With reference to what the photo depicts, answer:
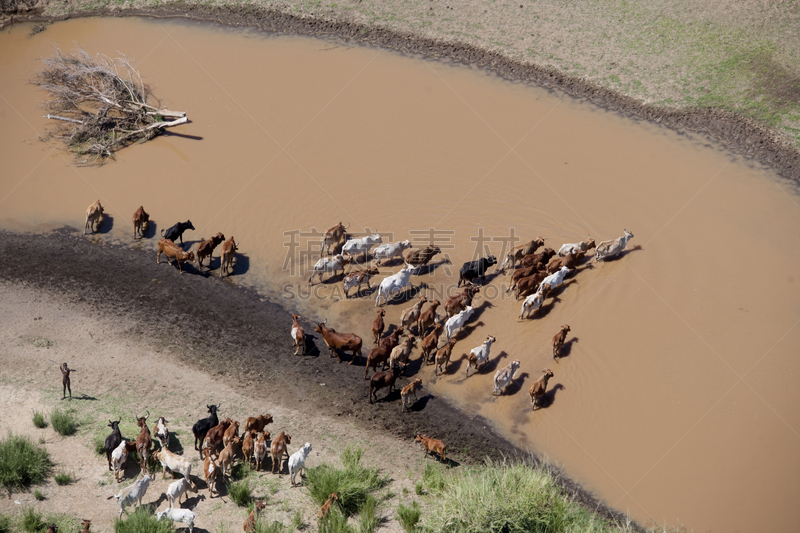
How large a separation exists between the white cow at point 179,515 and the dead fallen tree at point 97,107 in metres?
16.4

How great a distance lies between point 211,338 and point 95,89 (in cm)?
1368

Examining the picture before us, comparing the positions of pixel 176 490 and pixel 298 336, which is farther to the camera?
pixel 298 336

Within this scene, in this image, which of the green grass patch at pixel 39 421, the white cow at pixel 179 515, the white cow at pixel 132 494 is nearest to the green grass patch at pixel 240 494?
the white cow at pixel 179 515

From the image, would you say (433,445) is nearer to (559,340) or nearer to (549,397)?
(549,397)

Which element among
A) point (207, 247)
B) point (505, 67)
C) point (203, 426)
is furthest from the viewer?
point (505, 67)

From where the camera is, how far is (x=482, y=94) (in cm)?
2695

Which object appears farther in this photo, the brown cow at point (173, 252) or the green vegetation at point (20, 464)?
the brown cow at point (173, 252)

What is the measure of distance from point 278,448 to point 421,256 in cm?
800

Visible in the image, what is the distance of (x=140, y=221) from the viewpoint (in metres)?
21.1

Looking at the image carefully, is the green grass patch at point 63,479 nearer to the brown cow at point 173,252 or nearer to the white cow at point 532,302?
the brown cow at point 173,252

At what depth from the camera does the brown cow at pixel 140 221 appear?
825 inches

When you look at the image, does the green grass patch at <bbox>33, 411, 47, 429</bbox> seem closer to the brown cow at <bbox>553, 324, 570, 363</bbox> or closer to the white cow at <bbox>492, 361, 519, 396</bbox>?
the white cow at <bbox>492, 361, 519, 396</bbox>

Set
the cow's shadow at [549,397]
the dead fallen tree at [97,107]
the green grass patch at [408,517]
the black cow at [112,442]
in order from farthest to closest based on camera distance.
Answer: the dead fallen tree at [97,107] < the cow's shadow at [549,397] < the black cow at [112,442] < the green grass patch at [408,517]

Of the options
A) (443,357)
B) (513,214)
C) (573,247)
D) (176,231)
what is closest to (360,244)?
(443,357)
